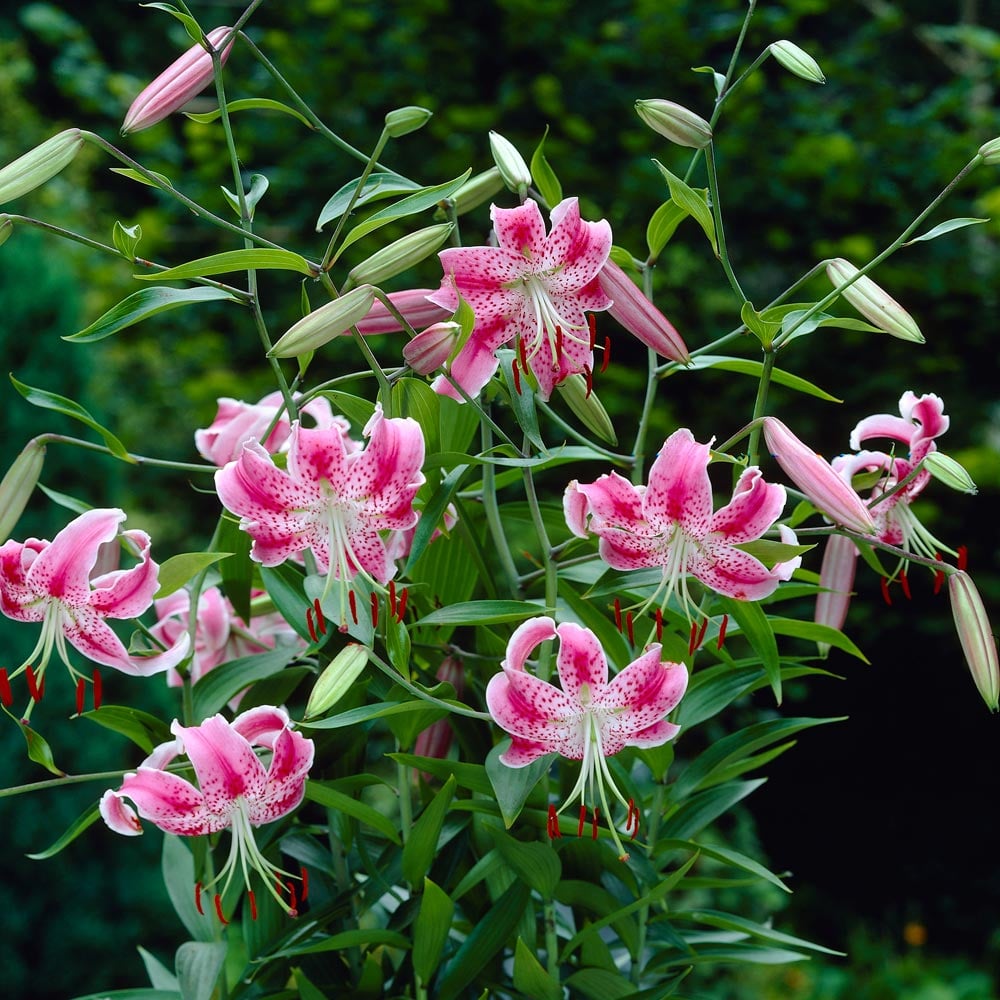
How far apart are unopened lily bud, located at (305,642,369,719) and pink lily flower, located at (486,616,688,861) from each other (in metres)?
0.06

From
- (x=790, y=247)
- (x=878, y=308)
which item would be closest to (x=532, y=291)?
(x=878, y=308)

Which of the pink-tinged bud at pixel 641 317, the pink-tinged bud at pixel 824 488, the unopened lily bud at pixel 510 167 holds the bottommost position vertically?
the pink-tinged bud at pixel 824 488

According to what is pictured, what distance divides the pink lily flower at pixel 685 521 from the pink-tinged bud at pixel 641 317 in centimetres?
4

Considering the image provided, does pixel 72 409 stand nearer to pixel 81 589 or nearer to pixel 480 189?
pixel 81 589

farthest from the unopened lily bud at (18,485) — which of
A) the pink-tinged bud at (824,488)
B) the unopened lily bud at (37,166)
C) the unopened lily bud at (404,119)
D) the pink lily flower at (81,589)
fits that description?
the pink-tinged bud at (824,488)

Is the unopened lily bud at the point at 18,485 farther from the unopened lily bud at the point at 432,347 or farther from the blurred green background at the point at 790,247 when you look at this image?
the blurred green background at the point at 790,247

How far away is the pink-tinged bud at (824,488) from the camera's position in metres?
0.54

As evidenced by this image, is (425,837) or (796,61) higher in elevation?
(796,61)

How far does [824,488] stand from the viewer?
1.78 ft

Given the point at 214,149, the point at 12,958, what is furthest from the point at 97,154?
the point at 12,958

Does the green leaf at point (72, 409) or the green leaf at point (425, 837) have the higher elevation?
the green leaf at point (72, 409)

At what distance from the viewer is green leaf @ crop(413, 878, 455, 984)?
1.97 feet

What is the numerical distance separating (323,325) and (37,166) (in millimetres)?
173

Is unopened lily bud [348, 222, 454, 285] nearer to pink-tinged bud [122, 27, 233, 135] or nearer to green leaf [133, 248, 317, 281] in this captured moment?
green leaf [133, 248, 317, 281]
